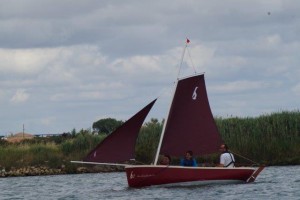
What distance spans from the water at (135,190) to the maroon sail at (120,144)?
1.78 meters

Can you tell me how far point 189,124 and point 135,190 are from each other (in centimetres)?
408

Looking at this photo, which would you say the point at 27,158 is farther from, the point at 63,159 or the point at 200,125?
the point at 200,125

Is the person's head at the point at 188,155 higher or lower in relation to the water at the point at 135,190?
higher

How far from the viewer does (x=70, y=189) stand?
5875 centimetres

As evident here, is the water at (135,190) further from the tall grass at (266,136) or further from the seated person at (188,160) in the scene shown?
the tall grass at (266,136)

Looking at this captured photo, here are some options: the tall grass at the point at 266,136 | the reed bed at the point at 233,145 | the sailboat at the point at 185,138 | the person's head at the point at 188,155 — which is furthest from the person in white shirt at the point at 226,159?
the tall grass at the point at 266,136

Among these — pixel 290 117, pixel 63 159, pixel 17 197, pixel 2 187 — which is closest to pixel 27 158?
pixel 63 159

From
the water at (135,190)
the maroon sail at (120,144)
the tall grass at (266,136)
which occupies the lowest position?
the water at (135,190)

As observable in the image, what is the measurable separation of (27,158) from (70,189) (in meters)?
21.8

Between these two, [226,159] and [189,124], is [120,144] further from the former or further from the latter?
[226,159]

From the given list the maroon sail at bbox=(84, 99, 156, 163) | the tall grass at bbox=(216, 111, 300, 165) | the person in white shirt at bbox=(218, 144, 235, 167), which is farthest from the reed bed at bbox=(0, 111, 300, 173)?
the maroon sail at bbox=(84, 99, 156, 163)

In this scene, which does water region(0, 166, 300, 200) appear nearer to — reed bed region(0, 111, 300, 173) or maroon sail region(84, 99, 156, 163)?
maroon sail region(84, 99, 156, 163)

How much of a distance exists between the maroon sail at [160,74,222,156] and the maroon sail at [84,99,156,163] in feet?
Answer: 5.11

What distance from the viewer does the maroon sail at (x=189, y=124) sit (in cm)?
5164
